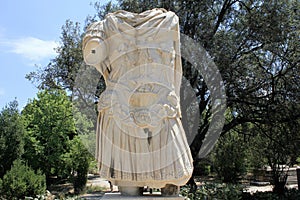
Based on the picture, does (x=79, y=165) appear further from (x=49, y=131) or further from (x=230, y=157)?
(x=230, y=157)

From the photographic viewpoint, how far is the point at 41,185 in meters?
12.6

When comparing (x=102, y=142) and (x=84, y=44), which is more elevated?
(x=84, y=44)

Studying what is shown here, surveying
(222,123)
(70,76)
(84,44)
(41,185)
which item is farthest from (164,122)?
(70,76)

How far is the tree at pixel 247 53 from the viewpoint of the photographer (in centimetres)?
1191

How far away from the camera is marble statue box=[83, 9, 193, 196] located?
4121mm

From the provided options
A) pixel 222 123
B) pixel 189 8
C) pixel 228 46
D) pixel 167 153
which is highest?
pixel 189 8

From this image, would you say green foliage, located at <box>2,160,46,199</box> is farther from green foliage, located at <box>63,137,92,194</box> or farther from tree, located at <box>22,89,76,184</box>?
tree, located at <box>22,89,76,184</box>

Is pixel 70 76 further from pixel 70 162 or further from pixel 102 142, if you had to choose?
pixel 102 142

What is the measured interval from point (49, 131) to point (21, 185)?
9006 millimetres

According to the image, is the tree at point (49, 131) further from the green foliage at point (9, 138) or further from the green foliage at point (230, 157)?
the green foliage at point (230, 157)

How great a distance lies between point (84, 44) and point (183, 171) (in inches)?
81.7

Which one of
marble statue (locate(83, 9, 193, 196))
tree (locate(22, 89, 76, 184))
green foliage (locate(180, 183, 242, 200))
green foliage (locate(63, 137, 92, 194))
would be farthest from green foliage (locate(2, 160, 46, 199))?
marble statue (locate(83, 9, 193, 196))

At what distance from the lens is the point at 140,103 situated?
4344 mm

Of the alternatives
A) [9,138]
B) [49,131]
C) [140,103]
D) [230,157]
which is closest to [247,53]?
[230,157]
